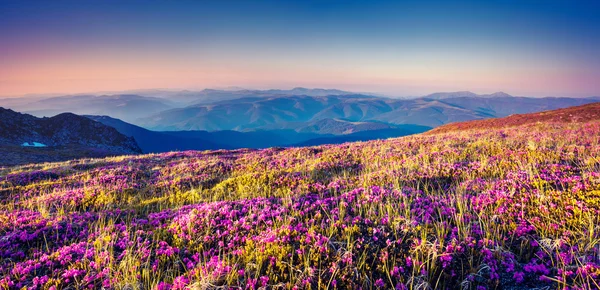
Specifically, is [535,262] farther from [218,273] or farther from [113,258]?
[113,258]

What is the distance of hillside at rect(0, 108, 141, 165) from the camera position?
5968cm

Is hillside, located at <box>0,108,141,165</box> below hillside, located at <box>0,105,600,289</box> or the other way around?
below

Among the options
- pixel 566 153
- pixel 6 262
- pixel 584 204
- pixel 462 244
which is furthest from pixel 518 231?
pixel 6 262

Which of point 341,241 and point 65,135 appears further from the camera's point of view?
point 65,135

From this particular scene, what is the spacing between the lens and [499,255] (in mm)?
3918

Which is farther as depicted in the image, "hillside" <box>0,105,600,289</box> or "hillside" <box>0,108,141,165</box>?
"hillside" <box>0,108,141,165</box>

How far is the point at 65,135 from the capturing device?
8019cm

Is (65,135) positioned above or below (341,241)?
below

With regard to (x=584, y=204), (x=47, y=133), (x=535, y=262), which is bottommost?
(x=47, y=133)

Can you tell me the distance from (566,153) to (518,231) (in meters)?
7.22

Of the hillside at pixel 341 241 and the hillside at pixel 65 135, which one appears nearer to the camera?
the hillside at pixel 341 241

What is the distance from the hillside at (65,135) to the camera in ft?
196

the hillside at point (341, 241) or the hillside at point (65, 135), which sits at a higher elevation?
the hillside at point (341, 241)

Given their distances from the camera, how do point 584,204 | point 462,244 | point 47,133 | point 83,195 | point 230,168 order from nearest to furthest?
1. point 462,244
2. point 584,204
3. point 83,195
4. point 230,168
5. point 47,133
